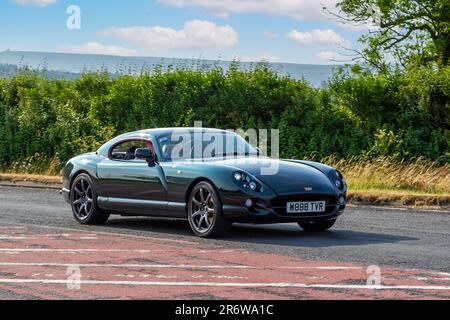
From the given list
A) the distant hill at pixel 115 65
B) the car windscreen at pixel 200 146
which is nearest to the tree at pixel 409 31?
the distant hill at pixel 115 65

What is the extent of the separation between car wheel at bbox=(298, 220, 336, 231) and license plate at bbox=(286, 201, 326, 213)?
695 mm

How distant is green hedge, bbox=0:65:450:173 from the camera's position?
79.7 feet

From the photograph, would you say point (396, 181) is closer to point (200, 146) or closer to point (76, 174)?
point (200, 146)

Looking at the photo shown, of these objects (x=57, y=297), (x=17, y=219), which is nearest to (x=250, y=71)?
(x=17, y=219)

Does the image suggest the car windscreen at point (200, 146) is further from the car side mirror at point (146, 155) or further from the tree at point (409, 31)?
the tree at point (409, 31)

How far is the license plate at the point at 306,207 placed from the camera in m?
13.8

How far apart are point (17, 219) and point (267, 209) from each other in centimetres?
510

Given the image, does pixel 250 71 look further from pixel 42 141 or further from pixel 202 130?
pixel 202 130

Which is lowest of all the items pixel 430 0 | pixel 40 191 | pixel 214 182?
pixel 40 191

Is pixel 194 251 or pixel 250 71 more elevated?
pixel 250 71

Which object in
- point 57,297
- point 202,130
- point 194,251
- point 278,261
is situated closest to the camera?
point 57,297

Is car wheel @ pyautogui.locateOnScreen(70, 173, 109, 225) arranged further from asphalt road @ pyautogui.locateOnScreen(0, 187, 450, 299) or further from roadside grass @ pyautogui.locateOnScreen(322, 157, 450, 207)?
roadside grass @ pyautogui.locateOnScreen(322, 157, 450, 207)

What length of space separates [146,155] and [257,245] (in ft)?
8.42

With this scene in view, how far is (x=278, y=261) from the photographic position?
1161 cm
